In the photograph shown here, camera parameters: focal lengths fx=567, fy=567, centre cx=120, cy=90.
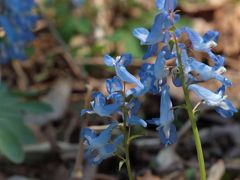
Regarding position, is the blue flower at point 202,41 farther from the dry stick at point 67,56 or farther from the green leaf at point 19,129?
the dry stick at point 67,56

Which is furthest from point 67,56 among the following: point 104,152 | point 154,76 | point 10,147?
point 154,76

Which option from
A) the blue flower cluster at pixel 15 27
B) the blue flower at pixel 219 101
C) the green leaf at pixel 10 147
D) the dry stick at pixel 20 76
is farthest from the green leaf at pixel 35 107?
the blue flower at pixel 219 101

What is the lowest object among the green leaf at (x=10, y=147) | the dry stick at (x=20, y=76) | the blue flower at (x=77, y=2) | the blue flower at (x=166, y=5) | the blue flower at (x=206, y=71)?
the dry stick at (x=20, y=76)

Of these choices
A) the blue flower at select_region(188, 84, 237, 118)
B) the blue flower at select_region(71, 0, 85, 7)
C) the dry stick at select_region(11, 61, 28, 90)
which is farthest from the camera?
the blue flower at select_region(71, 0, 85, 7)

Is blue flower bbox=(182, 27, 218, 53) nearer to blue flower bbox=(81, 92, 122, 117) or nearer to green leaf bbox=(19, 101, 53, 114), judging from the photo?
blue flower bbox=(81, 92, 122, 117)

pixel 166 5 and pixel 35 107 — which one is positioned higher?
pixel 166 5

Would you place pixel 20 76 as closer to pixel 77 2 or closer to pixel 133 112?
pixel 77 2

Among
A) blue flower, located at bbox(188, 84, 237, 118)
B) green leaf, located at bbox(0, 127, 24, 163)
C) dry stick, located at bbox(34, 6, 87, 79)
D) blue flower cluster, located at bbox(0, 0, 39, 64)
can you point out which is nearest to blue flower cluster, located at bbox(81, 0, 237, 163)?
blue flower, located at bbox(188, 84, 237, 118)

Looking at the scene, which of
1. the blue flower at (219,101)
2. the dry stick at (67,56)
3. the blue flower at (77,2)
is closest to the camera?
the blue flower at (219,101)
